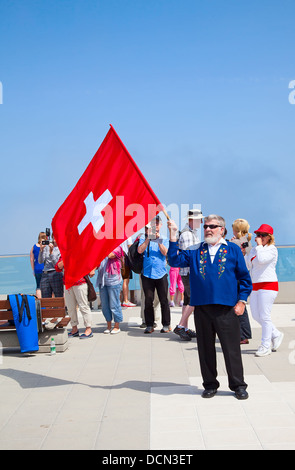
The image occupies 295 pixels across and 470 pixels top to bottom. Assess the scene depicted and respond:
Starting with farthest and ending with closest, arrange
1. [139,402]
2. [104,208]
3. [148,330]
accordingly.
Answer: [148,330] → [104,208] → [139,402]

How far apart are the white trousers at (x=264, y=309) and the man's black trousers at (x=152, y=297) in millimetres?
2471

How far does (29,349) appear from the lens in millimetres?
8289

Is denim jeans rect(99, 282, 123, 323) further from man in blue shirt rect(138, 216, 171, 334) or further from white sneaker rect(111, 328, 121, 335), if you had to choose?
man in blue shirt rect(138, 216, 171, 334)

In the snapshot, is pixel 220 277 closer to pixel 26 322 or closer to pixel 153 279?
pixel 26 322

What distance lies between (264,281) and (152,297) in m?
2.86

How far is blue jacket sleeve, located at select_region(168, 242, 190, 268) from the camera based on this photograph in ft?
19.8

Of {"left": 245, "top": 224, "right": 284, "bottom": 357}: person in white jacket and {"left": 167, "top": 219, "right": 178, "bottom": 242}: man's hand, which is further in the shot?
{"left": 245, "top": 224, "right": 284, "bottom": 357}: person in white jacket

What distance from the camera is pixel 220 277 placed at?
5730mm

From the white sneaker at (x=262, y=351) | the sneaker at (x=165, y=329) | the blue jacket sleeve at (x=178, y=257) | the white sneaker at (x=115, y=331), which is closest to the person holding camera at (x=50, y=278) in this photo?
the white sneaker at (x=115, y=331)

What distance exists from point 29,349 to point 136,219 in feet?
10.5

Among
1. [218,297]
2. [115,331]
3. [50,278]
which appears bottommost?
[115,331]

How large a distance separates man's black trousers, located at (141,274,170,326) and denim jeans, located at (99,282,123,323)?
48cm

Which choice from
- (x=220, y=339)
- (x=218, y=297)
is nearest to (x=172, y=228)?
(x=218, y=297)

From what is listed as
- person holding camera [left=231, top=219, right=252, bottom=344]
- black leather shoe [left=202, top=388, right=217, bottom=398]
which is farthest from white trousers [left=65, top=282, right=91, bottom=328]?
black leather shoe [left=202, top=388, right=217, bottom=398]
